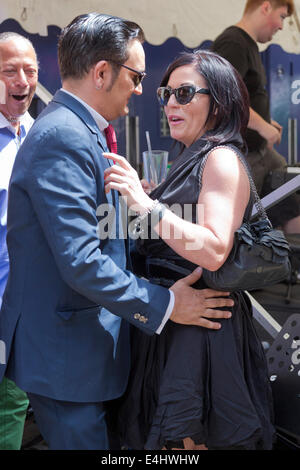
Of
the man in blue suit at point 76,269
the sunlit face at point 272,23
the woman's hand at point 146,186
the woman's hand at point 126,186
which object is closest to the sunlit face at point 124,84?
the man in blue suit at point 76,269

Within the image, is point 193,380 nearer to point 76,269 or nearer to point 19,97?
point 76,269

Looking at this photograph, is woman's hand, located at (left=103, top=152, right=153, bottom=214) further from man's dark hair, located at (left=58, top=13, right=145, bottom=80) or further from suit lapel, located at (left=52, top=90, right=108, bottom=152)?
man's dark hair, located at (left=58, top=13, right=145, bottom=80)

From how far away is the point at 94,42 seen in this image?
178 centimetres

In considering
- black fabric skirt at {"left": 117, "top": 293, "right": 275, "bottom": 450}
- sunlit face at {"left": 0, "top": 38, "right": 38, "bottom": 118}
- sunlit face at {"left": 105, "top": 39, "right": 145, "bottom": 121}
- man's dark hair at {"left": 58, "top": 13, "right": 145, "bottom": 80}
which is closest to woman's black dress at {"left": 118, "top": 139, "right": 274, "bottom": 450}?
black fabric skirt at {"left": 117, "top": 293, "right": 275, "bottom": 450}

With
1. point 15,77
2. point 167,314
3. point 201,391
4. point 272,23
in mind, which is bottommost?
point 201,391

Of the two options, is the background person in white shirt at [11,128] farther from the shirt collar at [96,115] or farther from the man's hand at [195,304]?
the man's hand at [195,304]

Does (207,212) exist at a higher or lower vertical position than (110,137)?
lower

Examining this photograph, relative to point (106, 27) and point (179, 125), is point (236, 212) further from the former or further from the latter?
point (106, 27)

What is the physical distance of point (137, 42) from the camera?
72.9 inches

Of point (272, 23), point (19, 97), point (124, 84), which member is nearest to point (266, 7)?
point (272, 23)

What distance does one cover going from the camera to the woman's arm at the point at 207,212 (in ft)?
5.62

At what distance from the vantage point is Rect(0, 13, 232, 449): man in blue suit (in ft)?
5.42

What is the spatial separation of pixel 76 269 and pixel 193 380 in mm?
530

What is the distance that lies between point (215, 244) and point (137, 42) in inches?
26.8
